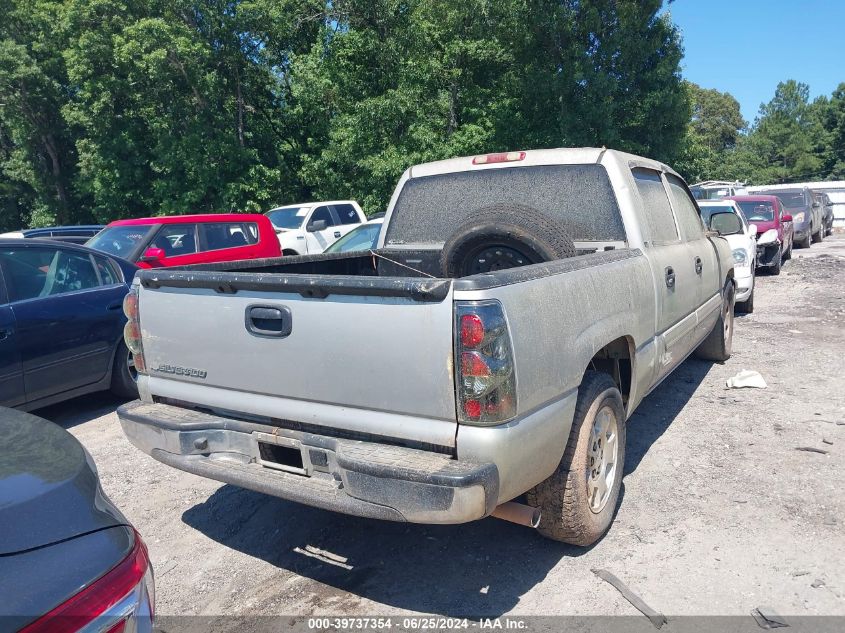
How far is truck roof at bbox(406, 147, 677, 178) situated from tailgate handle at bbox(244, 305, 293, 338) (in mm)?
2097

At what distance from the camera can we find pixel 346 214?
1612 centimetres

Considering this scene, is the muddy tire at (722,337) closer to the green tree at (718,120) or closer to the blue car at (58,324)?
the blue car at (58,324)

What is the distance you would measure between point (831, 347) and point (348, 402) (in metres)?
6.83

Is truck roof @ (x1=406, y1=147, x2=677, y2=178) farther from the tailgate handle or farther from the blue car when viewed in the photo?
the blue car

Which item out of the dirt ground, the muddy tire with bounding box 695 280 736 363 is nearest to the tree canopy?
the muddy tire with bounding box 695 280 736 363

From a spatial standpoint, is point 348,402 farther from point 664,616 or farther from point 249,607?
point 664,616

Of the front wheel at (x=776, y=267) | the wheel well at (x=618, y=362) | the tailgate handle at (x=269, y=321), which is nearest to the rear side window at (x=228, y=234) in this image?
the tailgate handle at (x=269, y=321)

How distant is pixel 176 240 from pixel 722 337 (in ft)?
23.4

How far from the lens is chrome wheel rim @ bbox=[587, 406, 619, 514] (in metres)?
3.36

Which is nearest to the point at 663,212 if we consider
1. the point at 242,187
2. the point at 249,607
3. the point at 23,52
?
the point at 249,607

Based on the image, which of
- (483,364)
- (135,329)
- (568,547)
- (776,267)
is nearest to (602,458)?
(568,547)

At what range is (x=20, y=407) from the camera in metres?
5.45

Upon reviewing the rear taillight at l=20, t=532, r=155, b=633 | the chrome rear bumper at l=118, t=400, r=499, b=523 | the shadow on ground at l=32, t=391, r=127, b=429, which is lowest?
the shadow on ground at l=32, t=391, r=127, b=429

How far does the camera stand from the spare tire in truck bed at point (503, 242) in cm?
368
